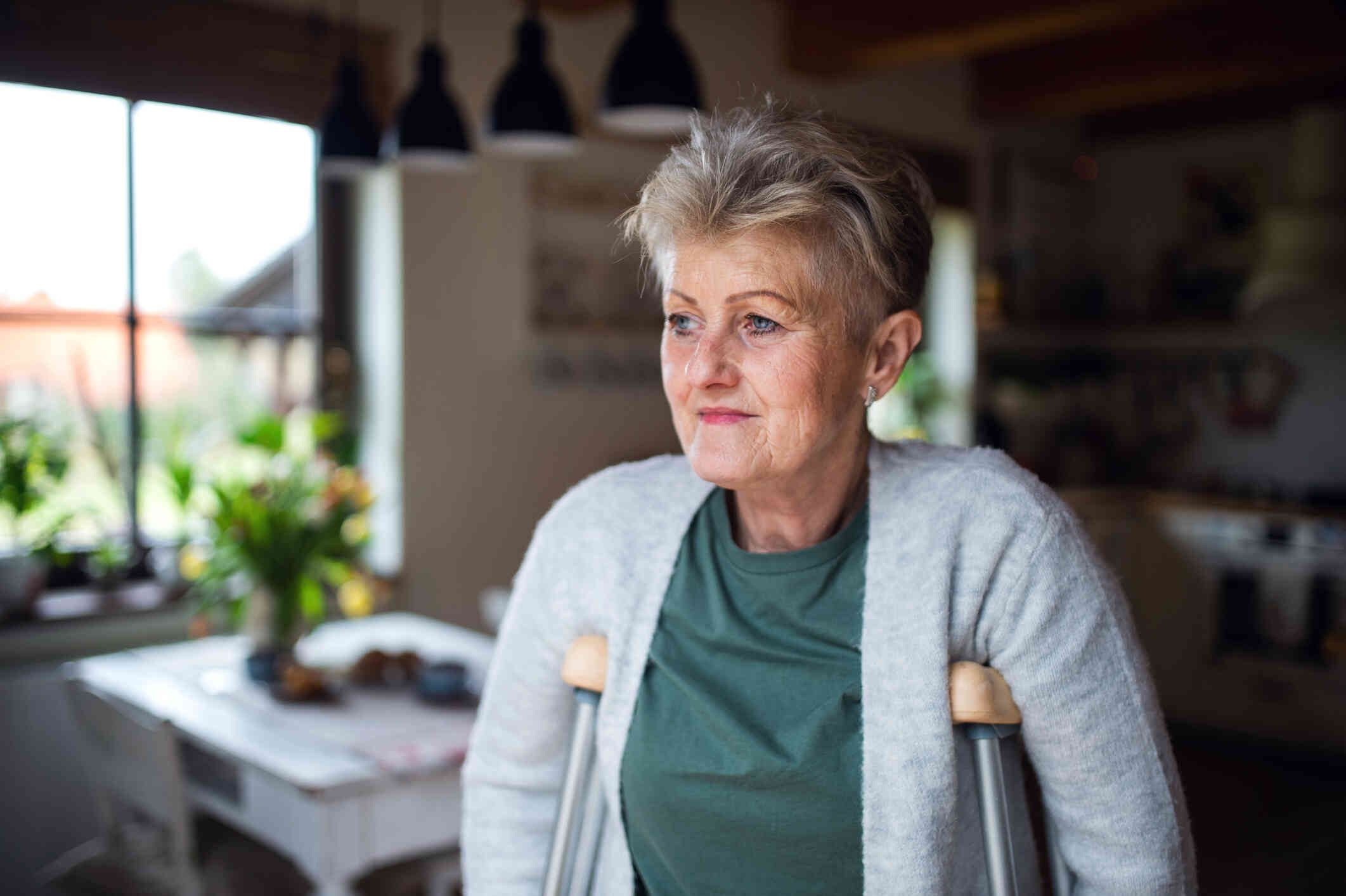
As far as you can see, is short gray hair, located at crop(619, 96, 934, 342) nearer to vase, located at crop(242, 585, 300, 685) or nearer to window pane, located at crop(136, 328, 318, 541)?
vase, located at crop(242, 585, 300, 685)

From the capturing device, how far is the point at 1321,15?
440cm

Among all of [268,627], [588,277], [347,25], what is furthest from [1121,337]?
[268,627]

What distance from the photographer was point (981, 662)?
1132 mm

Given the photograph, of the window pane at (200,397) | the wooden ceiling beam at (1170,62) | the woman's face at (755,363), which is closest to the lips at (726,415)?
the woman's face at (755,363)

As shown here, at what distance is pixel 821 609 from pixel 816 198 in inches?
16.7

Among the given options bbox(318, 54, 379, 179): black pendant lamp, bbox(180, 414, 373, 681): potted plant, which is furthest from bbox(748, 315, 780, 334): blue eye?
bbox(318, 54, 379, 179): black pendant lamp

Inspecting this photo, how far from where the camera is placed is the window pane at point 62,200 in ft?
9.64

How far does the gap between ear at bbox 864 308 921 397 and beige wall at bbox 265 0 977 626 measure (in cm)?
235

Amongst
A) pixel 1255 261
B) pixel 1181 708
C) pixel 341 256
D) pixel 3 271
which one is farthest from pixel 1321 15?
pixel 3 271

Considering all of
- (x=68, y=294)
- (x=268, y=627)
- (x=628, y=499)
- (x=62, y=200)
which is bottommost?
(x=268, y=627)

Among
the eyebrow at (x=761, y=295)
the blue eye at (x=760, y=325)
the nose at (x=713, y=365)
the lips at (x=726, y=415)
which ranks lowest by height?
the lips at (x=726, y=415)

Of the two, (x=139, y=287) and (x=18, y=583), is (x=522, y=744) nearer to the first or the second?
(x=18, y=583)

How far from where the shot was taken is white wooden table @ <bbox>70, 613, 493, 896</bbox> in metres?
1.90

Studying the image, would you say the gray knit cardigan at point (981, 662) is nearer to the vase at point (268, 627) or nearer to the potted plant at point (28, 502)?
the vase at point (268, 627)
